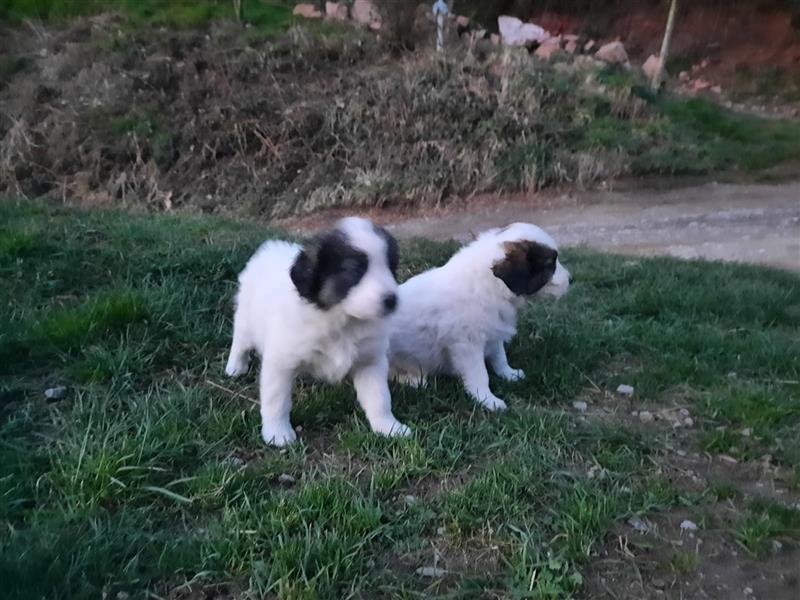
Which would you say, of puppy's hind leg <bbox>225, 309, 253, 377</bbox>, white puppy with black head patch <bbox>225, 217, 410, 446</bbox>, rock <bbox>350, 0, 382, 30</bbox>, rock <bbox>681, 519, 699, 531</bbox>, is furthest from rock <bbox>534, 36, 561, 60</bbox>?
rock <bbox>681, 519, 699, 531</bbox>

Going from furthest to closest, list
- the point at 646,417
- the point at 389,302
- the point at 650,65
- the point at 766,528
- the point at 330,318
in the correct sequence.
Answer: the point at 650,65 < the point at 646,417 < the point at 330,318 < the point at 389,302 < the point at 766,528

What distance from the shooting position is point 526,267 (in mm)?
5547

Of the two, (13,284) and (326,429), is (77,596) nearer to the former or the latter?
(326,429)

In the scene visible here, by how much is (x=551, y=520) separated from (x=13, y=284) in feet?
13.7

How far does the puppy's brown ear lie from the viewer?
5.52 meters

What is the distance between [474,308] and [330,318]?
134cm

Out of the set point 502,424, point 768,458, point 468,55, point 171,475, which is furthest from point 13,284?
point 468,55

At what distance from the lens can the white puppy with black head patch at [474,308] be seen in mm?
5551

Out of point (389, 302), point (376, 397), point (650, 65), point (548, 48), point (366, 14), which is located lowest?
point (650, 65)

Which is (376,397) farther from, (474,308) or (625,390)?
(625,390)

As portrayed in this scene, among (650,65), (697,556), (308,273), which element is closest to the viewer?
(697,556)

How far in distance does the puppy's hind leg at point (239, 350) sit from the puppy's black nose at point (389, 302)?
1.32 meters

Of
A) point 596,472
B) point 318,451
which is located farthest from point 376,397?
point 596,472

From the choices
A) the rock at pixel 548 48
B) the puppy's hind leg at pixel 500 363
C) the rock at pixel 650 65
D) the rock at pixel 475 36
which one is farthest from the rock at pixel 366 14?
the puppy's hind leg at pixel 500 363
